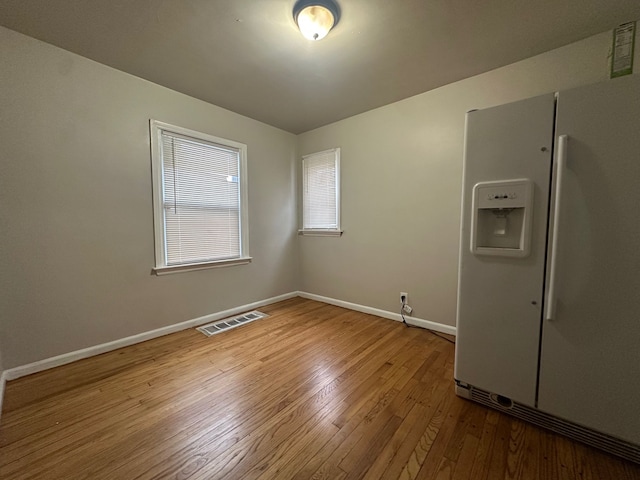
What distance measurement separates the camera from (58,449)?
123 centimetres

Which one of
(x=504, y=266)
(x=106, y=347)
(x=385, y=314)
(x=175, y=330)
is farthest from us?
(x=385, y=314)

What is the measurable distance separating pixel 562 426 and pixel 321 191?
10.1 feet

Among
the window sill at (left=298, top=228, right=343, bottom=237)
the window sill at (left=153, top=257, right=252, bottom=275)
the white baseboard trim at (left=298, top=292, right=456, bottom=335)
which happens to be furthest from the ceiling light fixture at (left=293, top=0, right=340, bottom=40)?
the white baseboard trim at (left=298, top=292, right=456, bottom=335)

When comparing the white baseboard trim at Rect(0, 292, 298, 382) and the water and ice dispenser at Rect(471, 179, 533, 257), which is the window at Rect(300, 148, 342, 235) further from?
the water and ice dispenser at Rect(471, 179, 533, 257)

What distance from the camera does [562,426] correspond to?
1.30m

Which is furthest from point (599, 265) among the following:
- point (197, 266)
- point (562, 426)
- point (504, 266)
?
point (197, 266)

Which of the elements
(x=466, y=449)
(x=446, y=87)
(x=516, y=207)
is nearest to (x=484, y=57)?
(x=446, y=87)

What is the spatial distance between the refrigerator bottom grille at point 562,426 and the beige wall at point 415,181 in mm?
1010

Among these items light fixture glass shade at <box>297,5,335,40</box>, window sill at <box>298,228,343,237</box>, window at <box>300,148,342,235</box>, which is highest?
light fixture glass shade at <box>297,5,335,40</box>

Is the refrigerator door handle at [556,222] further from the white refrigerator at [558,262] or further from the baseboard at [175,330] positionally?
the baseboard at [175,330]

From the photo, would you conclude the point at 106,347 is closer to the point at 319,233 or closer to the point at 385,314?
the point at 319,233

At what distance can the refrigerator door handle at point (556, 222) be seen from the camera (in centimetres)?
122

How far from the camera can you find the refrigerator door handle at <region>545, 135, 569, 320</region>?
1217 mm

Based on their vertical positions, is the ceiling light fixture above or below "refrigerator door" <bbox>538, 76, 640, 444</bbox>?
above
